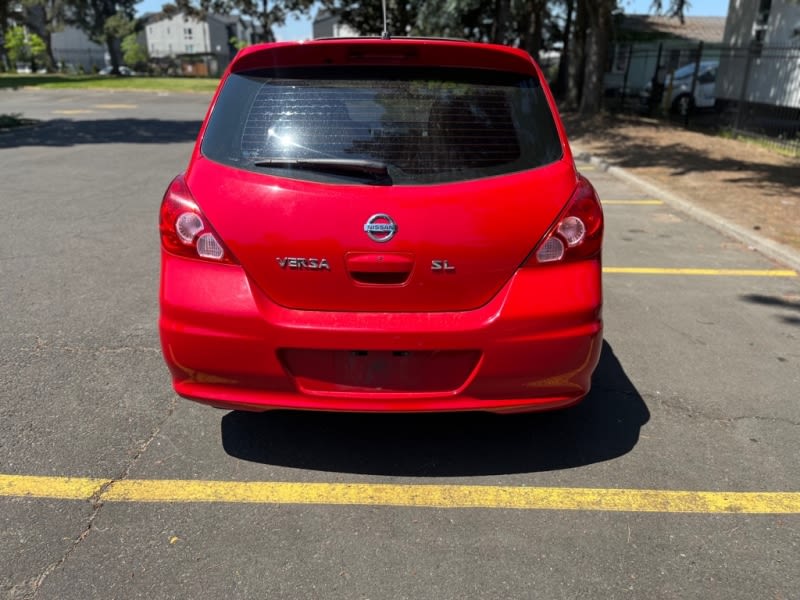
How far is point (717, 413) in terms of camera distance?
364cm

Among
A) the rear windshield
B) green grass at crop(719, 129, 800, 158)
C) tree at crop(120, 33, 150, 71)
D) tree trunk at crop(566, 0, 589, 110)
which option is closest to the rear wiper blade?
the rear windshield

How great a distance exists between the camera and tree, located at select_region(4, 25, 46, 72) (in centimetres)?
6354

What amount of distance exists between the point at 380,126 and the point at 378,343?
0.93m

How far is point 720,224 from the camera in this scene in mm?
7805

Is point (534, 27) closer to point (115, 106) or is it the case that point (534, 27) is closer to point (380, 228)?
point (115, 106)

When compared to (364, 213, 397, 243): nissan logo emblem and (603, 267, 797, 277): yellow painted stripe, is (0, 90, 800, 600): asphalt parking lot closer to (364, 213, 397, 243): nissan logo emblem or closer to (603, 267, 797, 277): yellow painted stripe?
(603, 267, 797, 277): yellow painted stripe

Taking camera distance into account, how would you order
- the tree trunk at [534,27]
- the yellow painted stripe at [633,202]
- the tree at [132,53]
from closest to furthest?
the yellow painted stripe at [633,202]
the tree trunk at [534,27]
the tree at [132,53]

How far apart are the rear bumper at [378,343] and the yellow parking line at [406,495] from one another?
0.38 meters

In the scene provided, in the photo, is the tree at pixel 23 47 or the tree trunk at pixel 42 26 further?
the tree trunk at pixel 42 26

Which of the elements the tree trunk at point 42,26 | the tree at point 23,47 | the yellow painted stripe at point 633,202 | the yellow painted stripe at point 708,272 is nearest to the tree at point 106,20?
the tree trunk at point 42,26

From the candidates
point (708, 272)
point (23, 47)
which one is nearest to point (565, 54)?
point (708, 272)

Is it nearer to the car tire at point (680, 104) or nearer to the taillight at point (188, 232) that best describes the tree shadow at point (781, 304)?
the taillight at point (188, 232)

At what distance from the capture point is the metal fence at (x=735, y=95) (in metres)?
15.9

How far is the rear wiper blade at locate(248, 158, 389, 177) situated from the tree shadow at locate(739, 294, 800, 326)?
12.2 feet
